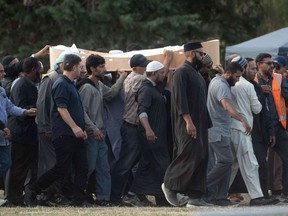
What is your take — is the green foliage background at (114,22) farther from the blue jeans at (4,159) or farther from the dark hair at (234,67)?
the blue jeans at (4,159)

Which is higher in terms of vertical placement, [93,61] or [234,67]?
[93,61]

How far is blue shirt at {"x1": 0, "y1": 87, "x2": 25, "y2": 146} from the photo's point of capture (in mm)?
13202

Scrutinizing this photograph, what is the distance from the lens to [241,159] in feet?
48.2

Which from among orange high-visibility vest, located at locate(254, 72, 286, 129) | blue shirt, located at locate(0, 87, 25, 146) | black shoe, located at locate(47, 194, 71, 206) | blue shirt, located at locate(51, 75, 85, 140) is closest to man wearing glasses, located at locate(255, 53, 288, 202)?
orange high-visibility vest, located at locate(254, 72, 286, 129)

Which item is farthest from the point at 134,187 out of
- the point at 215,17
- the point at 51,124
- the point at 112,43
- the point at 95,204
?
the point at 215,17

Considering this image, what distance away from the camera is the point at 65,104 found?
1352 centimetres

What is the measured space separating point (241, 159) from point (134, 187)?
145 cm

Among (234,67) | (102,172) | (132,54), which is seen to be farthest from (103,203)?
(234,67)

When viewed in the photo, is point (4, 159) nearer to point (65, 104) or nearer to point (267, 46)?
point (65, 104)

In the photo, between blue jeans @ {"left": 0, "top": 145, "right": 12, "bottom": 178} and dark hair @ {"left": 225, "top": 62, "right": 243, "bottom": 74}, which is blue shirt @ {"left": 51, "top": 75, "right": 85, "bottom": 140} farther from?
dark hair @ {"left": 225, "top": 62, "right": 243, "bottom": 74}

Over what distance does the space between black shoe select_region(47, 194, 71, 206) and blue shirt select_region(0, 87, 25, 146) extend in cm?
138

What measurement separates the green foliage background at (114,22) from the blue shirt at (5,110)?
16261 millimetres

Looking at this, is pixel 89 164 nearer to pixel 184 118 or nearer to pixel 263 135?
pixel 184 118

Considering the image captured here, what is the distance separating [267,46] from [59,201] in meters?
8.16
